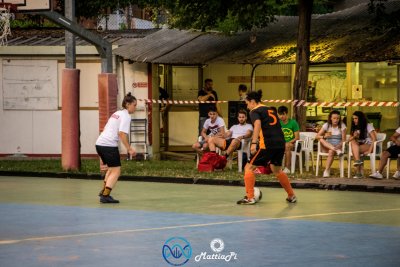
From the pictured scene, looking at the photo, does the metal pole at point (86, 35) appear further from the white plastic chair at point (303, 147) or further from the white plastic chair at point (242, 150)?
the white plastic chair at point (303, 147)

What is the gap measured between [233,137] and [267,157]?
711 centimetres

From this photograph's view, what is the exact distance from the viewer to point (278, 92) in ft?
102

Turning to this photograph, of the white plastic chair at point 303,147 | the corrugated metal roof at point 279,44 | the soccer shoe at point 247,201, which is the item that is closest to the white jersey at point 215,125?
the white plastic chair at point 303,147

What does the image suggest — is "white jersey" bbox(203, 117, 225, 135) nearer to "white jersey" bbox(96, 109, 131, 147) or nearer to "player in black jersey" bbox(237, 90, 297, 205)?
"white jersey" bbox(96, 109, 131, 147)

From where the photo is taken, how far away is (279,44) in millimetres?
28344

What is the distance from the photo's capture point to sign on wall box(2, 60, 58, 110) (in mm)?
30219

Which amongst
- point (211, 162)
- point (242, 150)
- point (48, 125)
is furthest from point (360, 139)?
point (48, 125)

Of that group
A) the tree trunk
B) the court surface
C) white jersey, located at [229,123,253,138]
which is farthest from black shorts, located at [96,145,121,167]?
the tree trunk

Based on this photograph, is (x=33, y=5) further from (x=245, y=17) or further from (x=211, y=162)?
(x=245, y=17)

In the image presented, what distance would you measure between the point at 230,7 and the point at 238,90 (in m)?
4.23

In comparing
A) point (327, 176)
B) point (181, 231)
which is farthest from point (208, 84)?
point (181, 231)

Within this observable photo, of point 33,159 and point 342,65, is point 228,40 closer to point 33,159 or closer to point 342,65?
point 342,65

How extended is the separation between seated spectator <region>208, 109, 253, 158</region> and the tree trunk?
71.9 inches

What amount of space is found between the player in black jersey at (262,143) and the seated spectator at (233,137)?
6604mm
